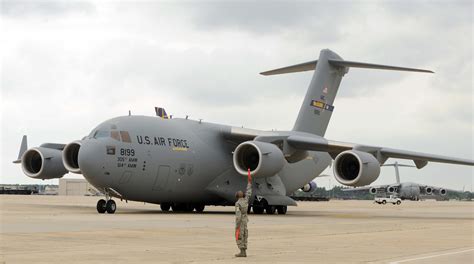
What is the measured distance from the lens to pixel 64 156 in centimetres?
2630

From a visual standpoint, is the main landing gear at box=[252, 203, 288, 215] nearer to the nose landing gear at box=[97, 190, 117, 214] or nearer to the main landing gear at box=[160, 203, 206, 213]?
the main landing gear at box=[160, 203, 206, 213]

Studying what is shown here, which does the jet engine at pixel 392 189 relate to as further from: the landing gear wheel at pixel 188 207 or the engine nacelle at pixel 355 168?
the engine nacelle at pixel 355 168

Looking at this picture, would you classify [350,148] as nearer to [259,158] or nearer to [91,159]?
[259,158]

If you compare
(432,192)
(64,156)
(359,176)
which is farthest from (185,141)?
(432,192)

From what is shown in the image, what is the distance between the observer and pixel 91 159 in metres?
23.7

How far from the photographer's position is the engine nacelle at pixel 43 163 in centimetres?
2891

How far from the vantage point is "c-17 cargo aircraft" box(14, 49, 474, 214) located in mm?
24516

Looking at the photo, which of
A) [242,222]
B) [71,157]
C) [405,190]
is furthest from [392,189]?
[242,222]

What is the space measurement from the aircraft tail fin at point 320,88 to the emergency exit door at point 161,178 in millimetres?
7802

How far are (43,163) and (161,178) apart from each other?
5962 mm

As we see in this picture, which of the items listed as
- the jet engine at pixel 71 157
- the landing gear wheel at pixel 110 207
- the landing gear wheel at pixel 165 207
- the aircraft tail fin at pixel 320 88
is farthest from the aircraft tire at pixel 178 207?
the aircraft tail fin at pixel 320 88

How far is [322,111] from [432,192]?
6128 centimetres

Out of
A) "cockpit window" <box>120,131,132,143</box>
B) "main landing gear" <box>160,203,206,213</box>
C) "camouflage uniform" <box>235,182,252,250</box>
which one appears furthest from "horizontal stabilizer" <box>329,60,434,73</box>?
"camouflage uniform" <box>235,182,252,250</box>

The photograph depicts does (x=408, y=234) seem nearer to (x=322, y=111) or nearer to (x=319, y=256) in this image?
(x=319, y=256)
